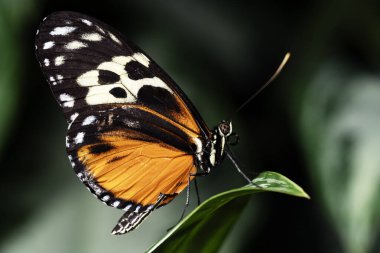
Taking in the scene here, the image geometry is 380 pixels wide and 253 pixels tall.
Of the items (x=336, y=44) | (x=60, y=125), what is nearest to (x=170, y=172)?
(x=60, y=125)

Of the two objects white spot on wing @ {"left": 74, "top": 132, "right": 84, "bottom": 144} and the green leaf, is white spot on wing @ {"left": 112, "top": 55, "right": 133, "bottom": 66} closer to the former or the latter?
white spot on wing @ {"left": 74, "top": 132, "right": 84, "bottom": 144}

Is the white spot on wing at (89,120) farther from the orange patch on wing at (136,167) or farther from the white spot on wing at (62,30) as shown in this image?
the white spot on wing at (62,30)

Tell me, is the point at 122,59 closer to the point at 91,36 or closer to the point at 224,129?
the point at 91,36

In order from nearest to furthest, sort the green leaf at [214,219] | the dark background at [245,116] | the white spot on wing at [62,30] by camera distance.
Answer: the green leaf at [214,219] < the white spot on wing at [62,30] < the dark background at [245,116]

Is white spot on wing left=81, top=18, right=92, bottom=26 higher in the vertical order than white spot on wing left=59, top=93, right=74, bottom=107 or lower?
higher

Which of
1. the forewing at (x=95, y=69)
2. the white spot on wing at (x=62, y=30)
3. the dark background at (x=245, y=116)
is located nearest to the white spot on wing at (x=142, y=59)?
the forewing at (x=95, y=69)

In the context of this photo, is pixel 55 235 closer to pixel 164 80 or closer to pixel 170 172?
pixel 170 172

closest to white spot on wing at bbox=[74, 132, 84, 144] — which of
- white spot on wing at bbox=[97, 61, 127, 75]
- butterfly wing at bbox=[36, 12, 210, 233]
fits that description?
butterfly wing at bbox=[36, 12, 210, 233]
